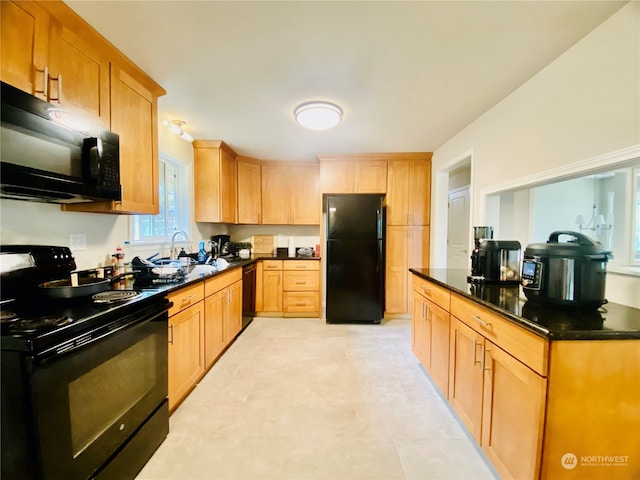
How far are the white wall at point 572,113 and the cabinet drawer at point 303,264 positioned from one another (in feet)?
7.13

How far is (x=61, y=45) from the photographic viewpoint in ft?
4.58

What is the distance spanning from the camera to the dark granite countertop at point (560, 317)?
40.0 inches

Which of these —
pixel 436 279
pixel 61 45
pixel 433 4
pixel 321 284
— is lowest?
Result: pixel 321 284

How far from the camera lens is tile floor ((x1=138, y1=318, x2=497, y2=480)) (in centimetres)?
144

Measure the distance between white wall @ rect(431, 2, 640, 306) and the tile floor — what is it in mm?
1346

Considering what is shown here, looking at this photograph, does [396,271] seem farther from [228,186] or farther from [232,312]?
[228,186]

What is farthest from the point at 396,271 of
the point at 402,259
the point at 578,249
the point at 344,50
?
the point at 344,50

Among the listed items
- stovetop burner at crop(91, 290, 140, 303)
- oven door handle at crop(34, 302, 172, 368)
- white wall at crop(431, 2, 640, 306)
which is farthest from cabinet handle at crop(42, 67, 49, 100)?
white wall at crop(431, 2, 640, 306)

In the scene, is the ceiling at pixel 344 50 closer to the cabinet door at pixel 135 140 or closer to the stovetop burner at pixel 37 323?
the cabinet door at pixel 135 140

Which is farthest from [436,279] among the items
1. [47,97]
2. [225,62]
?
[47,97]

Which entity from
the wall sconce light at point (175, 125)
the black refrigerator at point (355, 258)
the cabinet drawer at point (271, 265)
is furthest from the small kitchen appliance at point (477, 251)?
the wall sconce light at point (175, 125)

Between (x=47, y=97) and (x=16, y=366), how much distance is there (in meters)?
1.24

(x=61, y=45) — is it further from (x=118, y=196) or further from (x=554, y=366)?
(x=554, y=366)

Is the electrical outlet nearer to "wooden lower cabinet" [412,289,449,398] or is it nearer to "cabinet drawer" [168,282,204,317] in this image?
"cabinet drawer" [168,282,204,317]
